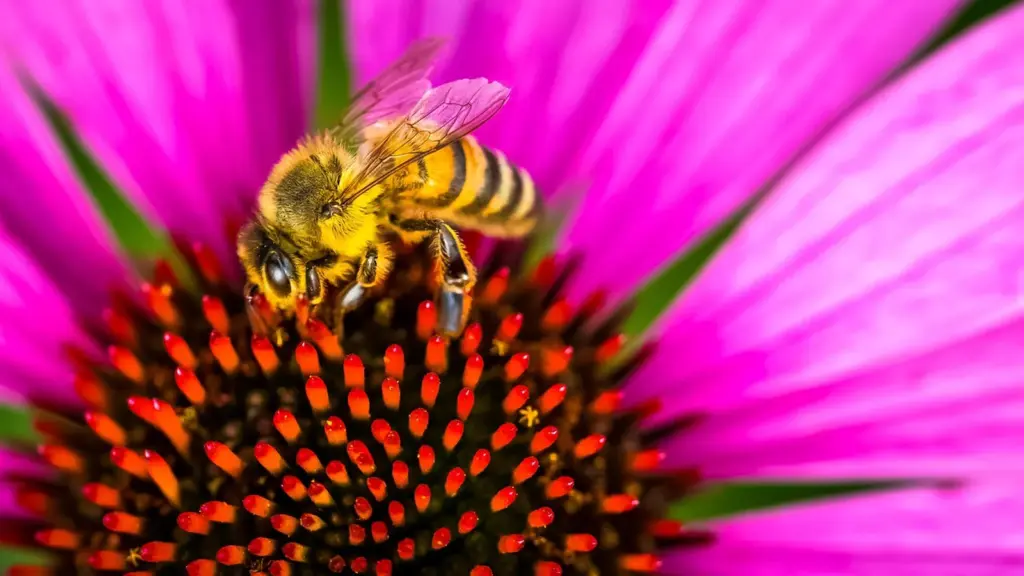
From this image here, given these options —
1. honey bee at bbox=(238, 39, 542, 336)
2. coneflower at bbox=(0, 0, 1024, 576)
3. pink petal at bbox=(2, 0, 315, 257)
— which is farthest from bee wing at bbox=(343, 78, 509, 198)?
pink petal at bbox=(2, 0, 315, 257)

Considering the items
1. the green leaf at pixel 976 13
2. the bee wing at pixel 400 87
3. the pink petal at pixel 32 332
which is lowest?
the pink petal at pixel 32 332

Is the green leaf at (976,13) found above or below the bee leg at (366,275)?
above

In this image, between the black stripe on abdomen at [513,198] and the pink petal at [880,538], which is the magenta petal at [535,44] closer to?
the black stripe on abdomen at [513,198]

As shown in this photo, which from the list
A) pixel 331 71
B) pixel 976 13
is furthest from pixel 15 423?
pixel 976 13

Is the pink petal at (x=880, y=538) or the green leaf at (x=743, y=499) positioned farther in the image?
the green leaf at (x=743, y=499)

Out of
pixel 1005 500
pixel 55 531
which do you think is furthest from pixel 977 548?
pixel 55 531

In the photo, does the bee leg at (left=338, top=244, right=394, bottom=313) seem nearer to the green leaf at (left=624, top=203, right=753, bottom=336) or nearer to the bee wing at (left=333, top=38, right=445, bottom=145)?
the bee wing at (left=333, top=38, right=445, bottom=145)

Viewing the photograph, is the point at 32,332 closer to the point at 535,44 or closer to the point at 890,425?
Answer: the point at 535,44

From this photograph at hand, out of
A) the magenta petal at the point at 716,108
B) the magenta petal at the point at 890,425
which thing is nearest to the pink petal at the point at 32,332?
the magenta petal at the point at 716,108
